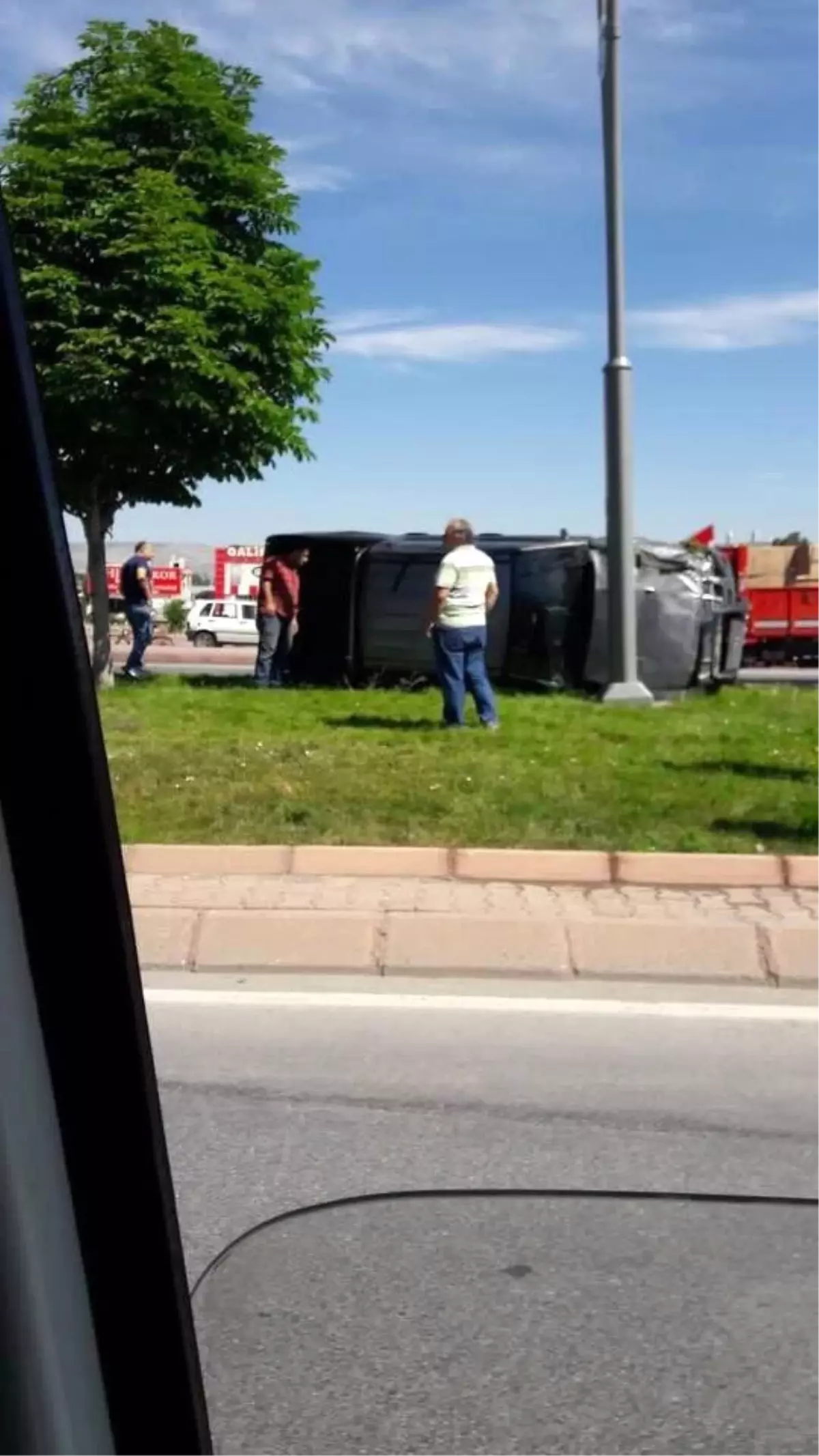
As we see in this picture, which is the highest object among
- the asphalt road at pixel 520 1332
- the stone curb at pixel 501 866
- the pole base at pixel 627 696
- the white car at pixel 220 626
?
the asphalt road at pixel 520 1332

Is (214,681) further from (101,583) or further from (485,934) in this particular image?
(485,934)

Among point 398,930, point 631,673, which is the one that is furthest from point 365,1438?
point 631,673

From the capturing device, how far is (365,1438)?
149 cm

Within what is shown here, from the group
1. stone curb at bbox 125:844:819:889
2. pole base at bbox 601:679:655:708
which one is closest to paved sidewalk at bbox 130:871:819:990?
stone curb at bbox 125:844:819:889

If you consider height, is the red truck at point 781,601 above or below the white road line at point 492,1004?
below

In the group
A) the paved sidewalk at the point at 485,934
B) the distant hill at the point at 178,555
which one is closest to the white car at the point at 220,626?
the distant hill at the point at 178,555

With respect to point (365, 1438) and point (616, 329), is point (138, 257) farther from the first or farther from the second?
point (365, 1438)

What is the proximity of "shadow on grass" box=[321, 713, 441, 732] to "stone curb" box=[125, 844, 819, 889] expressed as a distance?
4.25m

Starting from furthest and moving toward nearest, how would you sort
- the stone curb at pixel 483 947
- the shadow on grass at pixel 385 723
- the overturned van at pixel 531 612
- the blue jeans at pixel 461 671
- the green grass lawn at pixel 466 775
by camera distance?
the overturned van at pixel 531 612 < the shadow on grass at pixel 385 723 < the blue jeans at pixel 461 671 < the green grass lawn at pixel 466 775 < the stone curb at pixel 483 947

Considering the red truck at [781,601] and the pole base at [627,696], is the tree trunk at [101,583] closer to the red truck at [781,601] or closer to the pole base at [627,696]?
the pole base at [627,696]

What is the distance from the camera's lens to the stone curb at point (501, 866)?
719 cm

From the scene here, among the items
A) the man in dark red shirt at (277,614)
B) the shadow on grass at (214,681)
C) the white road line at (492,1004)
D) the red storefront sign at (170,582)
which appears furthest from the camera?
the red storefront sign at (170,582)

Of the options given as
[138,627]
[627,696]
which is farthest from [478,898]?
[138,627]

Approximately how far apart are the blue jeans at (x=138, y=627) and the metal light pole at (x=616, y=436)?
5279mm
